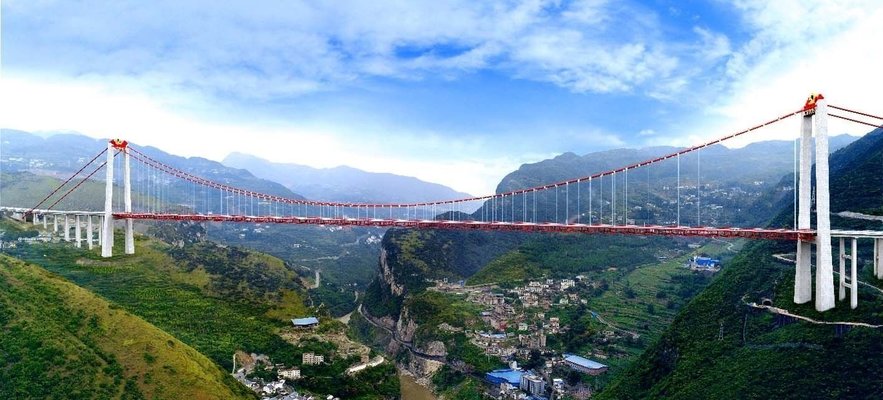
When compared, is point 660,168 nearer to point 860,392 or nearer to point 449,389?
point 449,389

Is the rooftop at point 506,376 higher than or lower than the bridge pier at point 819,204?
lower

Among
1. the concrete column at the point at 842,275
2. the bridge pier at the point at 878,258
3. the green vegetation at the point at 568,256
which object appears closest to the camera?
the concrete column at the point at 842,275

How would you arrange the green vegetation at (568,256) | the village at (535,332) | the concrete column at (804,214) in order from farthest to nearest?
the green vegetation at (568,256)
the village at (535,332)
the concrete column at (804,214)

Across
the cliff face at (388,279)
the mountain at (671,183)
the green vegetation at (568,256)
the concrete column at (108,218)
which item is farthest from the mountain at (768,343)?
the concrete column at (108,218)

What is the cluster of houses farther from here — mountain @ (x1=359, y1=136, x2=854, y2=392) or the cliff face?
the cliff face

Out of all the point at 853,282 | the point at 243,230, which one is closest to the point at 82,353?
the point at 853,282

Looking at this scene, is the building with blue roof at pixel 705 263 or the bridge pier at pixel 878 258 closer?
the bridge pier at pixel 878 258

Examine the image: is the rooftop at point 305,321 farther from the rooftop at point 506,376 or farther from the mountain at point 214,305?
the rooftop at point 506,376
